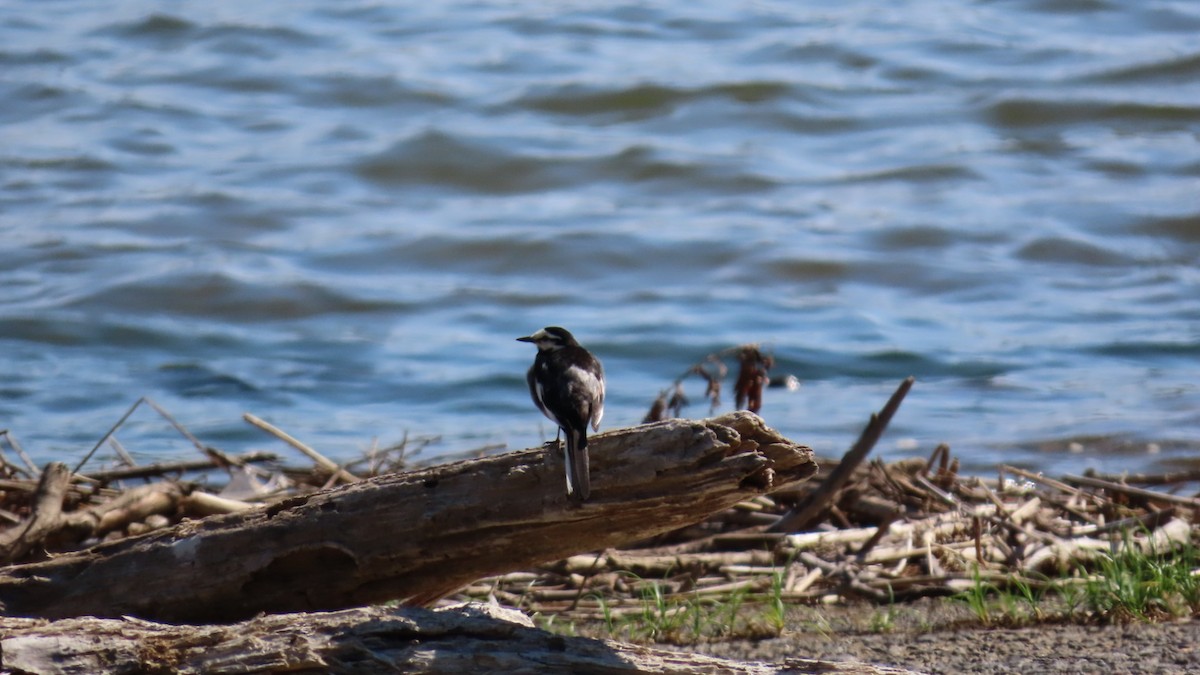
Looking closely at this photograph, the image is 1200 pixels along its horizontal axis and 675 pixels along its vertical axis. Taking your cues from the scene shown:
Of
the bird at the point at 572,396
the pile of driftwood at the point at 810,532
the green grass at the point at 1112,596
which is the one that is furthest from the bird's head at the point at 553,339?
the green grass at the point at 1112,596

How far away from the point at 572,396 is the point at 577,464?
0.73ft

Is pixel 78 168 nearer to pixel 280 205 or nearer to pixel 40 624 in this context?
pixel 280 205

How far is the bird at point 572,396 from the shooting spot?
3.68 meters

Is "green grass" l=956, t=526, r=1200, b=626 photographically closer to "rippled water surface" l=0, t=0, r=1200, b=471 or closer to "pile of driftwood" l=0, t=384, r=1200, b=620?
"pile of driftwood" l=0, t=384, r=1200, b=620

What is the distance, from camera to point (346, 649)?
11.3ft

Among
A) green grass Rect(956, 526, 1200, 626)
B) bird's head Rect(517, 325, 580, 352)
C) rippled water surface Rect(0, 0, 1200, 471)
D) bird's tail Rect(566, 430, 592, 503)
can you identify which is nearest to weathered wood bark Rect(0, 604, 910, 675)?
bird's tail Rect(566, 430, 592, 503)

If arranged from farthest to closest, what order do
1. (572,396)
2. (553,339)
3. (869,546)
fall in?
(869,546) → (553,339) → (572,396)

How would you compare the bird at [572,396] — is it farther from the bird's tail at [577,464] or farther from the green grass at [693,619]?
the green grass at [693,619]

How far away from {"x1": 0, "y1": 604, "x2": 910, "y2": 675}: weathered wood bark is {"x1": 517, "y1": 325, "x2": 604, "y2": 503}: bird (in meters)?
0.40

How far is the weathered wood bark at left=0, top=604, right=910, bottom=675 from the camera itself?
3422 millimetres

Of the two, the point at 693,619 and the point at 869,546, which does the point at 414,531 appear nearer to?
the point at 693,619

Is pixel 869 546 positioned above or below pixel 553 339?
below

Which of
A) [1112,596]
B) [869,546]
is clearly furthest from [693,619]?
[1112,596]

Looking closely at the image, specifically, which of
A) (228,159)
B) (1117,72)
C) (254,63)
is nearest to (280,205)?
(228,159)
